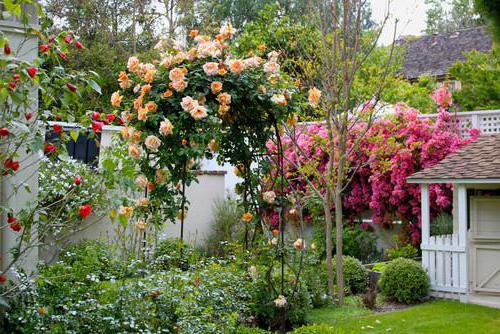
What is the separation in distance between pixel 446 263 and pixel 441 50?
17.4 metres

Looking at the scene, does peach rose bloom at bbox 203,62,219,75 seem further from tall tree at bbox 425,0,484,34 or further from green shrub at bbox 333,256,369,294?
tall tree at bbox 425,0,484,34

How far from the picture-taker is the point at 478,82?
1413 centimetres

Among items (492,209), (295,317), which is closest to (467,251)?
(492,209)

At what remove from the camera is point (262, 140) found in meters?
5.86

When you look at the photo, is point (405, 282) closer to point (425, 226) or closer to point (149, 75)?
point (425, 226)

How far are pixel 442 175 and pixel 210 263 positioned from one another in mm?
4577

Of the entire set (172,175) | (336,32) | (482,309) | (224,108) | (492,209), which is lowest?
(482,309)

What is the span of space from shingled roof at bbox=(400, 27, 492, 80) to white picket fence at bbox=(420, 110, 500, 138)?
40.4ft

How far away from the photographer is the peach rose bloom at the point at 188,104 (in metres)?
5.07

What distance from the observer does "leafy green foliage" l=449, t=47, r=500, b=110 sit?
45.5 feet

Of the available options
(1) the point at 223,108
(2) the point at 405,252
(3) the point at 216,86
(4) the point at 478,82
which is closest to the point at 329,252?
(2) the point at 405,252

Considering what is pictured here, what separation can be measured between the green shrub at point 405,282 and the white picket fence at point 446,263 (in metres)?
0.21

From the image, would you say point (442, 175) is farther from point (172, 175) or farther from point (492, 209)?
point (172, 175)

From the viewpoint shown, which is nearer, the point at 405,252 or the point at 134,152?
the point at 134,152
